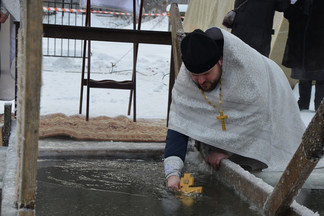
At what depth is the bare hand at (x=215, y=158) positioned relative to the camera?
341 cm

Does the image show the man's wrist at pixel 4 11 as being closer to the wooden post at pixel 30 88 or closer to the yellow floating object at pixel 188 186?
the yellow floating object at pixel 188 186

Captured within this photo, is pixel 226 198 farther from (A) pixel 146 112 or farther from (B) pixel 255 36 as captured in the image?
(A) pixel 146 112

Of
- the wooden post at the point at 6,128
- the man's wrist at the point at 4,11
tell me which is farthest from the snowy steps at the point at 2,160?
the man's wrist at the point at 4,11

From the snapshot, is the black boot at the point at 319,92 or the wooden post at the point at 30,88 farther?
the black boot at the point at 319,92

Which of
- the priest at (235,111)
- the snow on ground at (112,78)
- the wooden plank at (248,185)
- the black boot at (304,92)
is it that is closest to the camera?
the wooden plank at (248,185)

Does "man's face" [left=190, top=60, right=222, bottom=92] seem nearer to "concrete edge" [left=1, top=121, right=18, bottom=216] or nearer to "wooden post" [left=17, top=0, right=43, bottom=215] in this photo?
"concrete edge" [left=1, top=121, right=18, bottom=216]

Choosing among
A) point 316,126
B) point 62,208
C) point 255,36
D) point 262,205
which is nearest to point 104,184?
point 62,208

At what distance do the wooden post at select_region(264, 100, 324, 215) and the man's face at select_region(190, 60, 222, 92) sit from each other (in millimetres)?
1040

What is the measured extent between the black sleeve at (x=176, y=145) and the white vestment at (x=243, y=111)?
0.12ft

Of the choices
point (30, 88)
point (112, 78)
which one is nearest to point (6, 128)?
point (30, 88)

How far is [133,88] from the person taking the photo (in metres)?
6.15

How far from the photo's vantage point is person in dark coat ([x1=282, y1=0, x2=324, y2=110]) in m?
4.99

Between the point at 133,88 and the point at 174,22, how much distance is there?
1.93 m

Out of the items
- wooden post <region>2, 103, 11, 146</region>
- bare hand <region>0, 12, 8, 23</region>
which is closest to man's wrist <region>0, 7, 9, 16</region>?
bare hand <region>0, 12, 8, 23</region>
